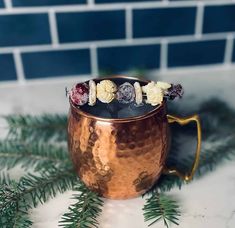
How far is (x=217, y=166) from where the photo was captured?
1.54ft

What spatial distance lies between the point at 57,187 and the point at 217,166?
0.60 feet

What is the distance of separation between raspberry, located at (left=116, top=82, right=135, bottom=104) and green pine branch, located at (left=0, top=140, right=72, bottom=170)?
12 cm

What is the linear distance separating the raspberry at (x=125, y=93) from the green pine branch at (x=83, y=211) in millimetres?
104

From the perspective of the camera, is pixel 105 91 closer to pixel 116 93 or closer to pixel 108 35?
pixel 116 93

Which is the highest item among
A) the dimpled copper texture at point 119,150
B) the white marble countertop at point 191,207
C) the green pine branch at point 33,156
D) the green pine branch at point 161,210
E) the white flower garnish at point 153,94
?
the white flower garnish at point 153,94

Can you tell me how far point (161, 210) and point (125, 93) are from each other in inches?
4.7

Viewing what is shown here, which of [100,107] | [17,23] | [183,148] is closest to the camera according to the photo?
[100,107]

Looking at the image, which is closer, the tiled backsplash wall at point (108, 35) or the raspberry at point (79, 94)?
the raspberry at point (79, 94)

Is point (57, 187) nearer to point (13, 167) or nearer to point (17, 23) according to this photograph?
point (13, 167)

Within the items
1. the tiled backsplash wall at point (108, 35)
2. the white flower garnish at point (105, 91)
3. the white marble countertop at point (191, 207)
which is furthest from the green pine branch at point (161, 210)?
the tiled backsplash wall at point (108, 35)

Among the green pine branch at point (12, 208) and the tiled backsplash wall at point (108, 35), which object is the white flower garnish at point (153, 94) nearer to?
the green pine branch at point (12, 208)

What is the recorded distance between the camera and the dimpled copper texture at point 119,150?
0.38 meters

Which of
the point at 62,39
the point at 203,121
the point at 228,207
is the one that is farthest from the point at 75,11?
the point at 228,207

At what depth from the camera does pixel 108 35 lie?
0.66 metres
